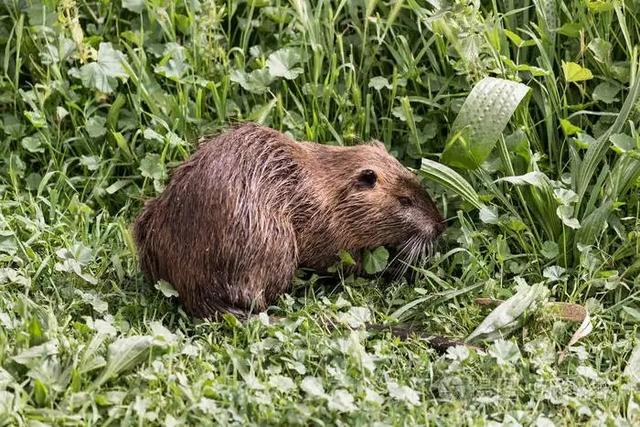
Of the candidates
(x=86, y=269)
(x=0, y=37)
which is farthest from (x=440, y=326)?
(x=0, y=37)

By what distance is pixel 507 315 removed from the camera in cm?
380

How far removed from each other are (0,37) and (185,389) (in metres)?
2.22

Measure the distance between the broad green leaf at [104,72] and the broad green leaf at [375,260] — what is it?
4.26 feet

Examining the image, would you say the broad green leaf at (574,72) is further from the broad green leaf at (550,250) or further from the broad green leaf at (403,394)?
the broad green leaf at (403,394)

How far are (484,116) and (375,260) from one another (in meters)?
0.68

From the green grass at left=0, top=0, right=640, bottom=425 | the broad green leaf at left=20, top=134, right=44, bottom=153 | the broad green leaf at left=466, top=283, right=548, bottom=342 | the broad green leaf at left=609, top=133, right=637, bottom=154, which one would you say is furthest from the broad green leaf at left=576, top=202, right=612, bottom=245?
the broad green leaf at left=20, top=134, right=44, bottom=153

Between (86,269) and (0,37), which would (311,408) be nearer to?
(86,269)

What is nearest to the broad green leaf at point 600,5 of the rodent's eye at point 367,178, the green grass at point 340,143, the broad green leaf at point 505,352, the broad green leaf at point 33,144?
the green grass at point 340,143

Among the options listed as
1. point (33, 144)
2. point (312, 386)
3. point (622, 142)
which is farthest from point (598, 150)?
point (33, 144)

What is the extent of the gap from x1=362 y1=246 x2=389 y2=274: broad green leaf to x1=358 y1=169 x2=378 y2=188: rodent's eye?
0.25 m

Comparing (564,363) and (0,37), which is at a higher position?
(0,37)

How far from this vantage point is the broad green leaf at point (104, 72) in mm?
4586

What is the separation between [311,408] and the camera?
3.19 m

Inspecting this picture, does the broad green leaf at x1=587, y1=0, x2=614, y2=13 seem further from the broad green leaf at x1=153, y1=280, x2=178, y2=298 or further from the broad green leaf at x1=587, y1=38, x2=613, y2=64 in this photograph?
the broad green leaf at x1=153, y1=280, x2=178, y2=298
